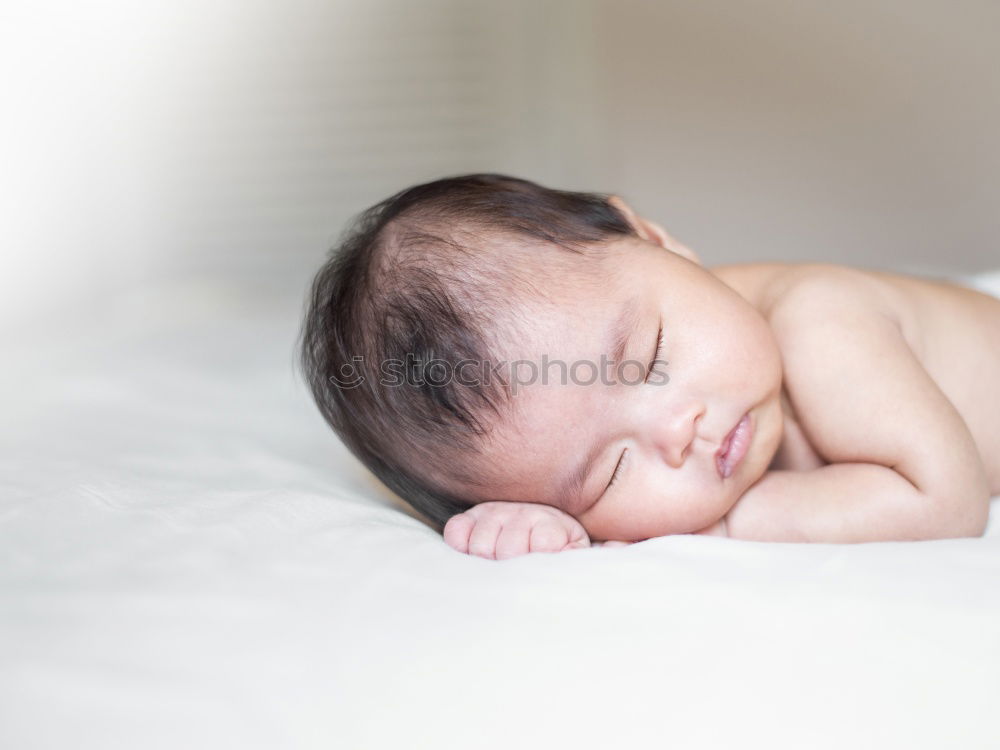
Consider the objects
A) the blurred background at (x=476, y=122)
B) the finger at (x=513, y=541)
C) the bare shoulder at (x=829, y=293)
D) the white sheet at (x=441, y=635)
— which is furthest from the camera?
the blurred background at (x=476, y=122)

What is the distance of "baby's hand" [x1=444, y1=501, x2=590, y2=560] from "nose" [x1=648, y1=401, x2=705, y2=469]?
13 cm

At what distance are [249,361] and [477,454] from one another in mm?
804

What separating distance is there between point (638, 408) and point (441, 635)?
1.24 ft

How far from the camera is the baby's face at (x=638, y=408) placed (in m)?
1.02

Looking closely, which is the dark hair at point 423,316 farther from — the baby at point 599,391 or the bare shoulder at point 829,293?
the bare shoulder at point 829,293

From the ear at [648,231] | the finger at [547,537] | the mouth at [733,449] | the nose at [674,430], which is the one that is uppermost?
the ear at [648,231]

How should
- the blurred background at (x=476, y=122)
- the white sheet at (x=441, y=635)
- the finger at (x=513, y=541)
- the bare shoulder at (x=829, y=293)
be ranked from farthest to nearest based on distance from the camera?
1. the blurred background at (x=476, y=122)
2. the bare shoulder at (x=829, y=293)
3. the finger at (x=513, y=541)
4. the white sheet at (x=441, y=635)

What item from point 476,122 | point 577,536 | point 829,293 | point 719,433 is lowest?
point 577,536

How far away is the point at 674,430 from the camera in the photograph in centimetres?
103

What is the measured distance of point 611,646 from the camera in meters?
0.74

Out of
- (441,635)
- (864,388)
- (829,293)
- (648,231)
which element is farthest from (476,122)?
(441,635)

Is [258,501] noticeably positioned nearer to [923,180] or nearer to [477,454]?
[477,454]

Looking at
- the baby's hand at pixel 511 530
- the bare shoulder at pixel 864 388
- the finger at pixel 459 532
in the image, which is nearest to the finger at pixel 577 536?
the baby's hand at pixel 511 530

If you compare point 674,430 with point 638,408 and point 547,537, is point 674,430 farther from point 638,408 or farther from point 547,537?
point 547,537
